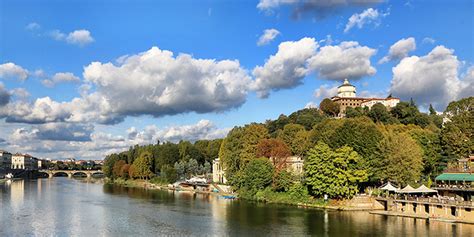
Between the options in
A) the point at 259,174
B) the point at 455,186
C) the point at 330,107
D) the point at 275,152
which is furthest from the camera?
the point at 330,107

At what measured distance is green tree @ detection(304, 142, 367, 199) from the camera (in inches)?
2138

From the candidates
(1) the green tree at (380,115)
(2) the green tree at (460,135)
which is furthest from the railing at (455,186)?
(1) the green tree at (380,115)

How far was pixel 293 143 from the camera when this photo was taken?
8156 cm

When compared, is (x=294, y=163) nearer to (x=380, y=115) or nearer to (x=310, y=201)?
(x=310, y=201)

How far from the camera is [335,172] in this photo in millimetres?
54438

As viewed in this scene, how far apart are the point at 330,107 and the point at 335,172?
60.3 metres

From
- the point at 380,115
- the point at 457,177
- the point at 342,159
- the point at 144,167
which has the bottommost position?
the point at 457,177

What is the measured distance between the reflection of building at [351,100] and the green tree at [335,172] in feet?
191

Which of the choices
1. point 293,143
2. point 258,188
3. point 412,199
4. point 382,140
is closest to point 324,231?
point 412,199

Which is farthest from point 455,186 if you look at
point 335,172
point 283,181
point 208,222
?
point 208,222

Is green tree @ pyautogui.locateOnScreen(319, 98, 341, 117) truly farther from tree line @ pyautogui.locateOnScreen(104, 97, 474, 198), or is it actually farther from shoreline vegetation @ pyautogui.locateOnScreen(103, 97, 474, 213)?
shoreline vegetation @ pyautogui.locateOnScreen(103, 97, 474, 213)

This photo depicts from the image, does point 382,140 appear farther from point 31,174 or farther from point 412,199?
point 31,174

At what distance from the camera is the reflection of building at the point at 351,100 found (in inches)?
4702

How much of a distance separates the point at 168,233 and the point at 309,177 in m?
23.2
